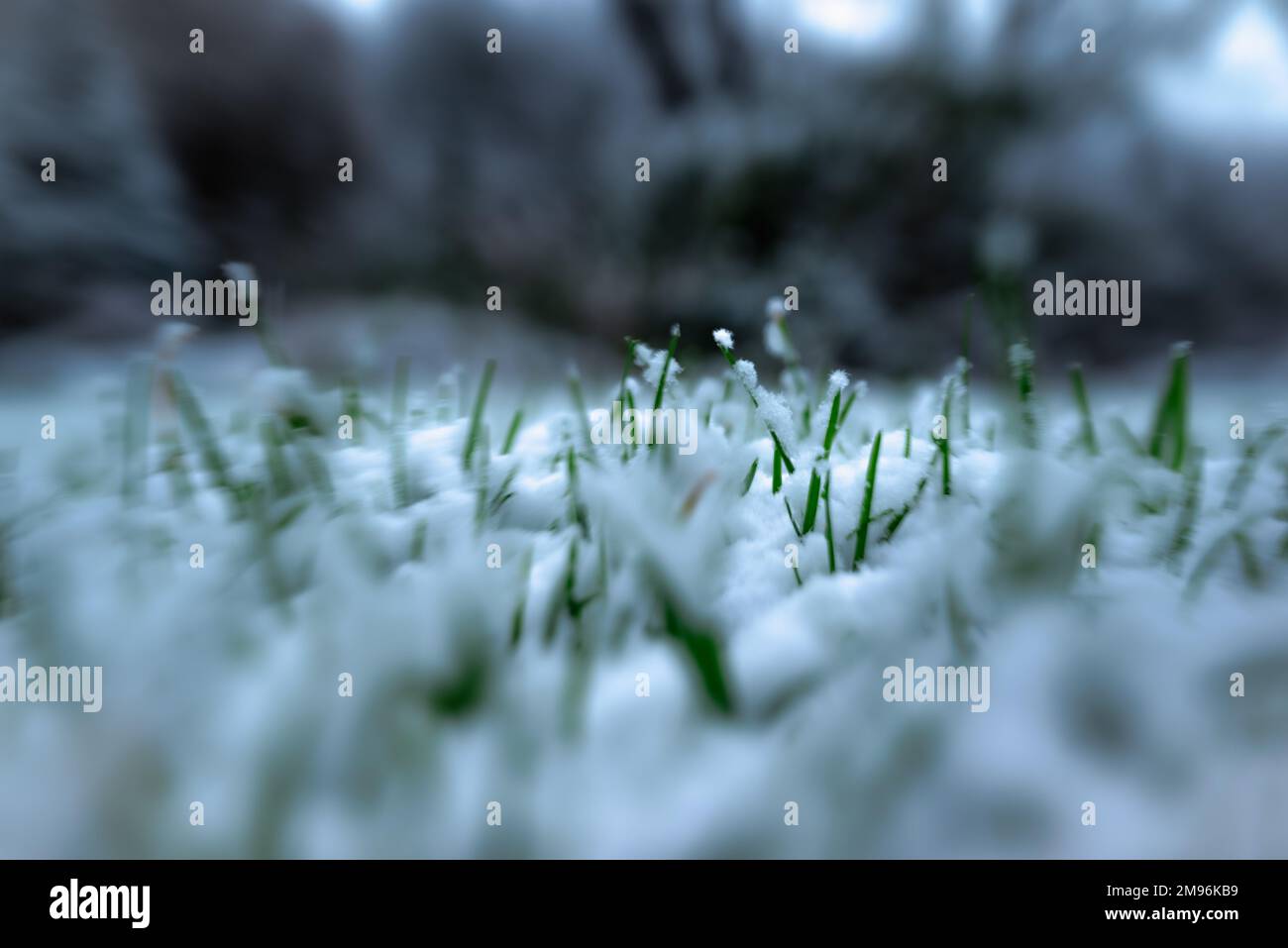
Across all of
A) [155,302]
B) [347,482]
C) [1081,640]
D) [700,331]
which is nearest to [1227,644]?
[1081,640]

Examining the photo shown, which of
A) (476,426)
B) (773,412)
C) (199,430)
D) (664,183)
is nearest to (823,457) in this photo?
(773,412)

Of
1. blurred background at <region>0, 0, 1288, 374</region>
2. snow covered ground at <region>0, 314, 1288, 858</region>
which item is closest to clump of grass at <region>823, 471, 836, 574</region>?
snow covered ground at <region>0, 314, 1288, 858</region>

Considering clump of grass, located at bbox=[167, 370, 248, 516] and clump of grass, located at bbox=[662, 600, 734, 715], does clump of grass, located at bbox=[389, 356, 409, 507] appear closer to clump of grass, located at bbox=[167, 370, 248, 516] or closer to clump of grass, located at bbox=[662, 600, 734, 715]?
clump of grass, located at bbox=[167, 370, 248, 516]

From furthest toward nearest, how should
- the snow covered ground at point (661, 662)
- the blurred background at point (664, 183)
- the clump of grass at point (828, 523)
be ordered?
the blurred background at point (664, 183) → the clump of grass at point (828, 523) → the snow covered ground at point (661, 662)

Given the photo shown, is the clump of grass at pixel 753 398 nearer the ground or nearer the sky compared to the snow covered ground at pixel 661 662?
nearer the sky

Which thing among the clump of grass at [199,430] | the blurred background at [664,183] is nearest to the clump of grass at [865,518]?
the clump of grass at [199,430]

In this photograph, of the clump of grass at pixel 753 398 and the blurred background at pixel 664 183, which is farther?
the blurred background at pixel 664 183

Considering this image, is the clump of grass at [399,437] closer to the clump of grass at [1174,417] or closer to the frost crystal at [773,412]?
the frost crystal at [773,412]
